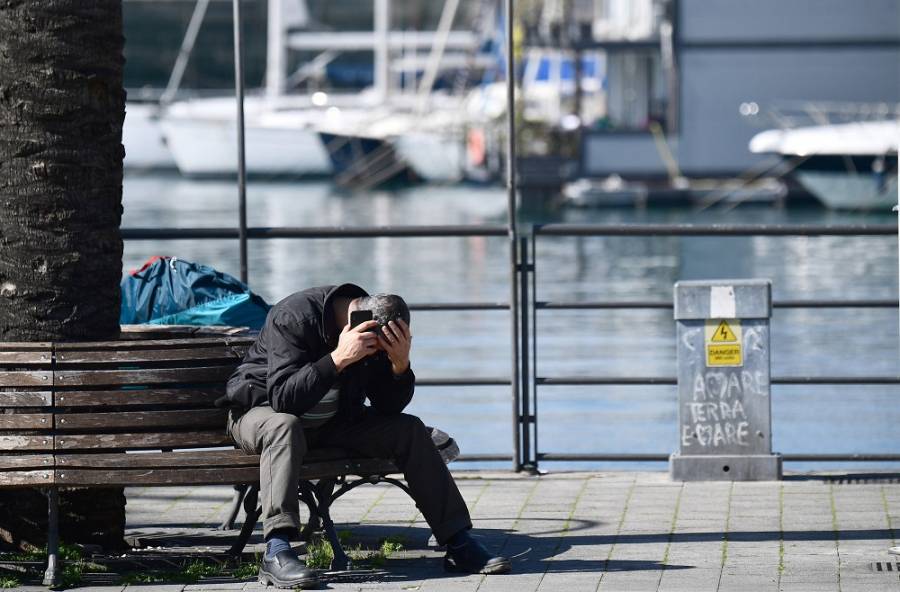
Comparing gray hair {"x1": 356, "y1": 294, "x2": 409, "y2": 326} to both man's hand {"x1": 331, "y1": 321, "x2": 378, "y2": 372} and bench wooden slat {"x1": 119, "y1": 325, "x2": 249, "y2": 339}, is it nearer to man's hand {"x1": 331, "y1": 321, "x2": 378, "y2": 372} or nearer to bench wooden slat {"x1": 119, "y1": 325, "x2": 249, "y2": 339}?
man's hand {"x1": 331, "y1": 321, "x2": 378, "y2": 372}

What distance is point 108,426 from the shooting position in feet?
18.7

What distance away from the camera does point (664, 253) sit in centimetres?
3512

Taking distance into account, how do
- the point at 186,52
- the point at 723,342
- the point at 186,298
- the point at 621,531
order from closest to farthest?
the point at 621,531
the point at 186,298
the point at 723,342
the point at 186,52

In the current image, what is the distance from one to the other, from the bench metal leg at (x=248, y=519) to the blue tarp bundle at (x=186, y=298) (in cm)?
109

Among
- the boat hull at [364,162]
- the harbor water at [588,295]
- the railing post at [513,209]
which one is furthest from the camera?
the boat hull at [364,162]

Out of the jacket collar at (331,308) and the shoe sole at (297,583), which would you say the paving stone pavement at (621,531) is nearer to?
the shoe sole at (297,583)

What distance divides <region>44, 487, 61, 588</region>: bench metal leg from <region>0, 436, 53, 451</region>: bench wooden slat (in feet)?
0.51

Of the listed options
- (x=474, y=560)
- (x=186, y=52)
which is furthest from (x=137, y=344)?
(x=186, y=52)

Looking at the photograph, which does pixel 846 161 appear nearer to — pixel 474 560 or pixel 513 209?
pixel 513 209

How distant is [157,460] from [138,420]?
0.50 ft

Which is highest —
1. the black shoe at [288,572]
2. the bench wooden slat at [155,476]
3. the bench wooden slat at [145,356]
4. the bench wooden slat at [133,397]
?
the bench wooden slat at [145,356]

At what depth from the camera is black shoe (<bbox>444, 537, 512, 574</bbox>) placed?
5.75 metres

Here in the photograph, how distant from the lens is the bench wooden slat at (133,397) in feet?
18.6

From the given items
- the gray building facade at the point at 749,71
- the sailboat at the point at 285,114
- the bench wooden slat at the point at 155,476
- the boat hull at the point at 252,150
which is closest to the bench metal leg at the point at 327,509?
the bench wooden slat at the point at 155,476
